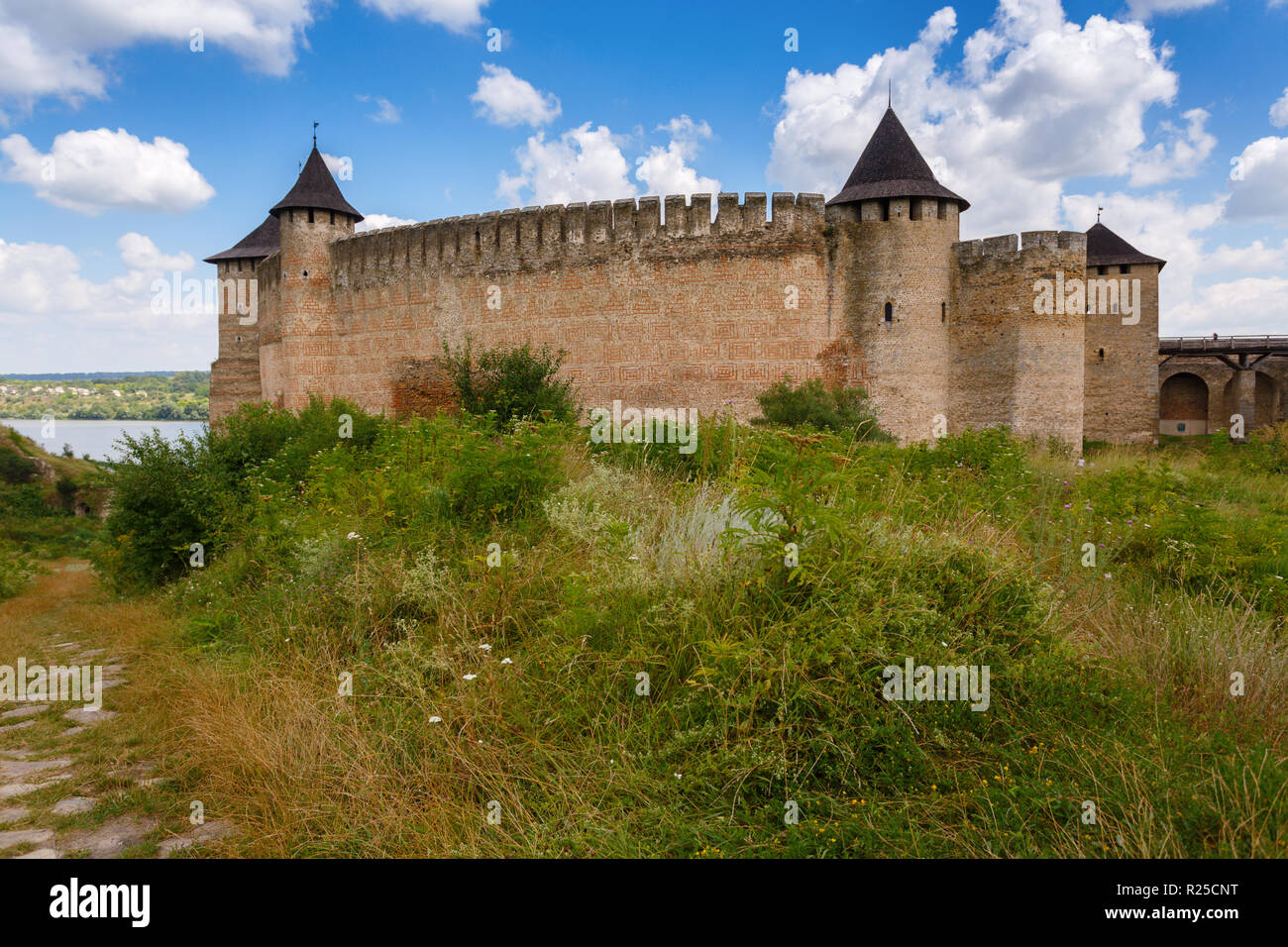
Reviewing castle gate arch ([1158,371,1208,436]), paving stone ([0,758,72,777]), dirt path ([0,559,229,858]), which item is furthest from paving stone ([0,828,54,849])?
castle gate arch ([1158,371,1208,436])

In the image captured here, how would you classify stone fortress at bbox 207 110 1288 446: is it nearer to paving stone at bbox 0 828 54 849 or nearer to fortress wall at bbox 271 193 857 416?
fortress wall at bbox 271 193 857 416

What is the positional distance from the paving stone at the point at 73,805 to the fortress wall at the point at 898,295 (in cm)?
1664

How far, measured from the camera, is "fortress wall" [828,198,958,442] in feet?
59.4

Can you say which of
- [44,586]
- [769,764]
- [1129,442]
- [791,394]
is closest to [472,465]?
[769,764]

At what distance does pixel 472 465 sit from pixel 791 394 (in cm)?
1154

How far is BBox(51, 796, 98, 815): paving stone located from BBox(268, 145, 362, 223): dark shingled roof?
22314 millimetres

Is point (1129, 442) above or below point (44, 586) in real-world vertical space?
above

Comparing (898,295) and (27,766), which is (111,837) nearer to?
(27,766)

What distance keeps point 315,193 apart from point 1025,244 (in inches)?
787

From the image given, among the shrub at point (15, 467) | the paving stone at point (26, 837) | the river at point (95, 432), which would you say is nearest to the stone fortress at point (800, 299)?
the river at point (95, 432)

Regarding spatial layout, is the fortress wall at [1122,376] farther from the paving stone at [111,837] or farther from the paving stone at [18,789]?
the paving stone at [18,789]

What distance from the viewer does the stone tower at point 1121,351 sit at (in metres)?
23.5
